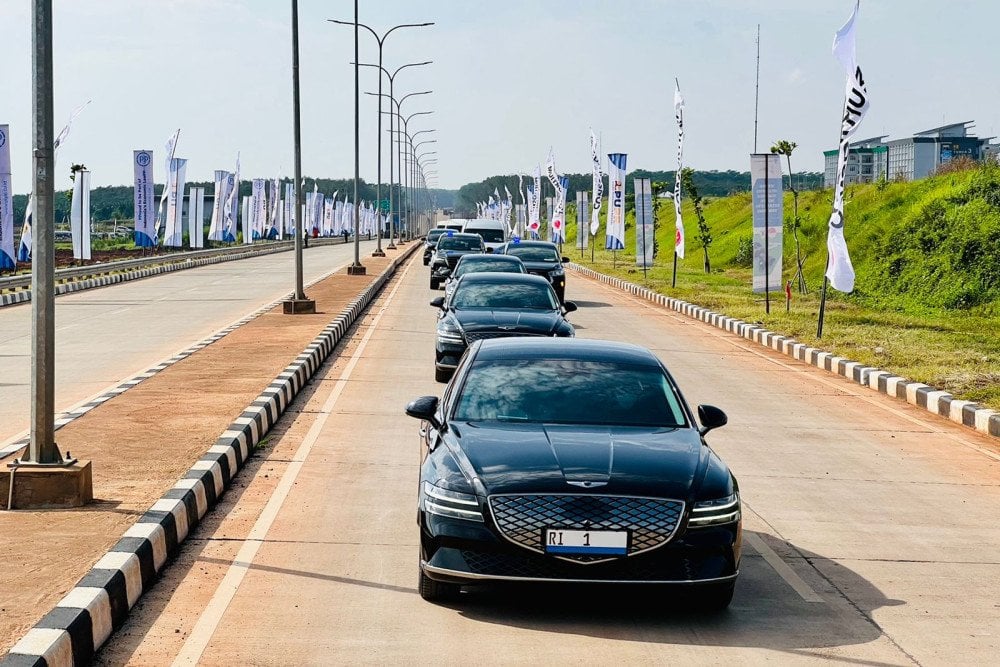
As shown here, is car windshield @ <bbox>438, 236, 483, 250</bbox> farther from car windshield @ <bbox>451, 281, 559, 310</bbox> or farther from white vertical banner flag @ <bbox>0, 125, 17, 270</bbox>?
car windshield @ <bbox>451, 281, 559, 310</bbox>

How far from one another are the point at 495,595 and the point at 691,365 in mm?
13482

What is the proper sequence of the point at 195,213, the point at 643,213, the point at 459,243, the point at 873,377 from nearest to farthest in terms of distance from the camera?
the point at 873,377
the point at 643,213
the point at 459,243
the point at 195,213

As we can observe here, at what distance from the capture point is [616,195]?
154ft

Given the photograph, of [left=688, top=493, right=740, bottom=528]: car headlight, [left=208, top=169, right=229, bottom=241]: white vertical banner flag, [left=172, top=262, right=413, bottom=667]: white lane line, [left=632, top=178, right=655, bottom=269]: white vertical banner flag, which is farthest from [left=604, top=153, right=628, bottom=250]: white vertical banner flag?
[left=688, top=493, right=740, bottom=528]: car headlight

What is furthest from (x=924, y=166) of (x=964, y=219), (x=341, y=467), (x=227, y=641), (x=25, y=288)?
(x=227, y=641)

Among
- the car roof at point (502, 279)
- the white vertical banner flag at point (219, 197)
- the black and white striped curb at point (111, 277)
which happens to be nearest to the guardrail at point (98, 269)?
the black and white striped curb at point (111, 277)

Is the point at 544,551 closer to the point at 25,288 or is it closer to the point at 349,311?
the point at 349,311

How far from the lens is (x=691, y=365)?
20172mm

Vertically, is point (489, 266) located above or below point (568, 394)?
above

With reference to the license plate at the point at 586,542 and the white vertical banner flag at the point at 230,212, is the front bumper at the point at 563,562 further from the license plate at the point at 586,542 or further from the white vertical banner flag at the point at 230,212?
the white vertical banner flag at the point at 230,212

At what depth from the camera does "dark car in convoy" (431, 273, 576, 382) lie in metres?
16.9

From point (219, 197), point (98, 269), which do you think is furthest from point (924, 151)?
point (98, 269)

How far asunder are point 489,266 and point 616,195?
925 inches

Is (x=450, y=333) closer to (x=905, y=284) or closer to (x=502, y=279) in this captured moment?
(x=502, y=279)
